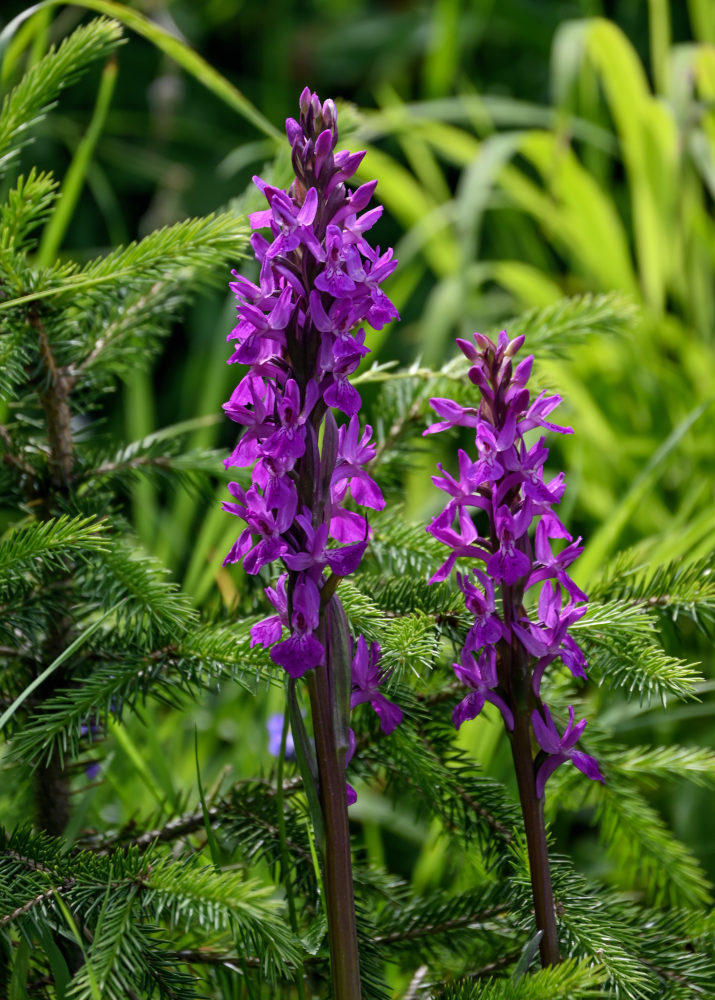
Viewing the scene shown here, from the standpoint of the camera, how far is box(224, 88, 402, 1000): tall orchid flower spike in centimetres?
55

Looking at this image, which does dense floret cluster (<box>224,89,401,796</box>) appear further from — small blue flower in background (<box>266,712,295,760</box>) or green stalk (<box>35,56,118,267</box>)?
small blue flower in background (<box>266,712,295,760</box>)

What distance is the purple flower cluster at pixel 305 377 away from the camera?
0.55m

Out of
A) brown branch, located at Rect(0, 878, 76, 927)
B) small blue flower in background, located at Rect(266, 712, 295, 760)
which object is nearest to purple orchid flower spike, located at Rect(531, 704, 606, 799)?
brown branch, located at Rect(0, 878, 76, 927)

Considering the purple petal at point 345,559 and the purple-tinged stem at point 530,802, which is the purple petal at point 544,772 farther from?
the purple petal at point 345,559

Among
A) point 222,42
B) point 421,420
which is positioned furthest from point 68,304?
point 222,42

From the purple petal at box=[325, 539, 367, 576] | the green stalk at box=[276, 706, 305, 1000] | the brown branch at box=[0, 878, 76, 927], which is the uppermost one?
the purple petal at box=[325, 539, 367, 576]

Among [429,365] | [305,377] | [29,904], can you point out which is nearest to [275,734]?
[429,365]

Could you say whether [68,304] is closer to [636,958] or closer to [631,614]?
[631,614]

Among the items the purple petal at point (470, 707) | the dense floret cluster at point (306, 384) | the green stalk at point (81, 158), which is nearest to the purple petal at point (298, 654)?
the dense floret cluster at point (306, 384)

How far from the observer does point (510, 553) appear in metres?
0.57

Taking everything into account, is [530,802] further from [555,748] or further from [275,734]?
[275,734]

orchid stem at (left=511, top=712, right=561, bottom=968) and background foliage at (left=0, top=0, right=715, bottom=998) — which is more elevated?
background foliage at (left=0, top=0, right=715, bottom=998)

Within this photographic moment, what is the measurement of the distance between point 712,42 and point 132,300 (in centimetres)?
157

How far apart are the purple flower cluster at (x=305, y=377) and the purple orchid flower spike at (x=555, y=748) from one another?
0.15 metres
